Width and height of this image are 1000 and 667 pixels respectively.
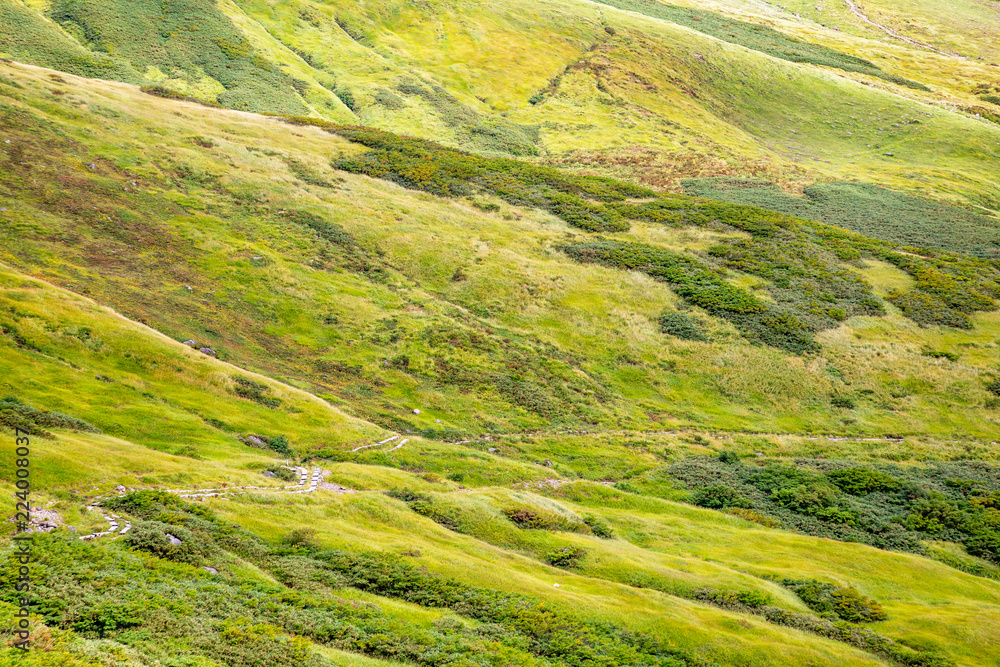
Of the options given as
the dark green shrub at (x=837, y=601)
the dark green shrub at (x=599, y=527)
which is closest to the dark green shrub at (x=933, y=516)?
the dark green shrub at (x=837, y=601)

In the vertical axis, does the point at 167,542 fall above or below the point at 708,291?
below

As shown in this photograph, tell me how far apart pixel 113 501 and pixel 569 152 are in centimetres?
11424

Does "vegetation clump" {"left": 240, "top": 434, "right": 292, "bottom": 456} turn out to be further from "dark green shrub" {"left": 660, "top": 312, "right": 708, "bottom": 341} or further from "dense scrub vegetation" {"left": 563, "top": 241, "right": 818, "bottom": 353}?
"dense scrub vegetation" {"left": 563, "top": 241, "right": 818, "bottom": 353}

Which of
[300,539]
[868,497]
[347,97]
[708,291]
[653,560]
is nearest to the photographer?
[300,539]

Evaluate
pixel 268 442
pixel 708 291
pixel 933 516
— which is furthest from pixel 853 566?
pixel 708 291

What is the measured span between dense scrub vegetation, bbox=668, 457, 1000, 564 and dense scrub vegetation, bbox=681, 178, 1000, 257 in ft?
192

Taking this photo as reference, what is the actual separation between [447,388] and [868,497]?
29557 millimetres

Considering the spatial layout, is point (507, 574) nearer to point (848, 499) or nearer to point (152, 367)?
point (152, 367)

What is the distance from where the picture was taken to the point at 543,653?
66.5 feet

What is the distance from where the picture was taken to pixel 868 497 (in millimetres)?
42062

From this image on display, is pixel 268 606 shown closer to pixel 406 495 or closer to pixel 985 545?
pixel 406 495

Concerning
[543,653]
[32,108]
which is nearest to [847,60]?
[32,108]

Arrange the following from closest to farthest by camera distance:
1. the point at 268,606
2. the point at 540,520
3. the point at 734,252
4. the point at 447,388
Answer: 1. the point at 268,606
2. the point at 540,520
3. the point at 447,388
4. the point at 734,252

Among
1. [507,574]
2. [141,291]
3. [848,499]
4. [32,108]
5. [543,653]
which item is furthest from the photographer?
[32,108]
